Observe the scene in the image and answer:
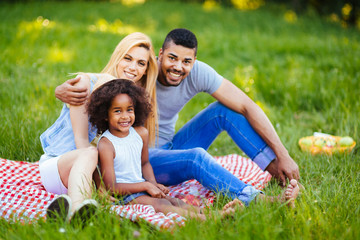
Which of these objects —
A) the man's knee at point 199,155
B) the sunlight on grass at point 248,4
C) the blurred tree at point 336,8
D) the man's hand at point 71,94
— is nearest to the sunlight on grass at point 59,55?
the man's hand at point 71,94

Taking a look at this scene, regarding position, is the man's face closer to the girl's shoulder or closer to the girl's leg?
the girl's shoulder

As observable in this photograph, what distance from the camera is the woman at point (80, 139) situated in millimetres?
2104

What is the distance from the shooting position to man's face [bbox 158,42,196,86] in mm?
2904

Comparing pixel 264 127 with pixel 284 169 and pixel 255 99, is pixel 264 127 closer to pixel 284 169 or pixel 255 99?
pixel 284 169

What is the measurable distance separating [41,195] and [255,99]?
3.40 m

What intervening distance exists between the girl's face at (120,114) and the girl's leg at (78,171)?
0.24 m

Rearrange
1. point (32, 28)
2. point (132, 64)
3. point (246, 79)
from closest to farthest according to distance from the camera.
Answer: point (132, 64) < point (246, 79) < point (32, 28)

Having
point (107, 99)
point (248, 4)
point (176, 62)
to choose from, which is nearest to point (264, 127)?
point (176, 62)

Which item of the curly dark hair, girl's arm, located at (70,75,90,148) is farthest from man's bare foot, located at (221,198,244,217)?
girl's arm, located at (70,75,90,148)

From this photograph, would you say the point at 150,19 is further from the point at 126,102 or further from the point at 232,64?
the point at 126,102

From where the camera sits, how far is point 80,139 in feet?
8.21

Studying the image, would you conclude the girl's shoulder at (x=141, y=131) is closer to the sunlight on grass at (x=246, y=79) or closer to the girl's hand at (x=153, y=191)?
the girl's hand at (x=153, y=191)

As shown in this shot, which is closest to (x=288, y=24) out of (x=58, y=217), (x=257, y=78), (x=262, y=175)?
(x=257, y=78)

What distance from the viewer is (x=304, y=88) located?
208 inches
